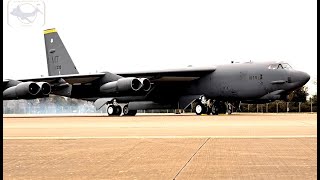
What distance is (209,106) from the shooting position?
1330 inches

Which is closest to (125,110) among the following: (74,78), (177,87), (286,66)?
(177,87)

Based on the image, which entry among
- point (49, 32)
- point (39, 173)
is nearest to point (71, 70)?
point (49, 32)

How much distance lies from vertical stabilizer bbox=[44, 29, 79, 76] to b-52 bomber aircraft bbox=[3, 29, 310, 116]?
488cm

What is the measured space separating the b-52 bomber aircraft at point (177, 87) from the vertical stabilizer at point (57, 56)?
4880mm

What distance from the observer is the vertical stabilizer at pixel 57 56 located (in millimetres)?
40688

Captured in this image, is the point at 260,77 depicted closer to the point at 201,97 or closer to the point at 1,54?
the point at 201,97

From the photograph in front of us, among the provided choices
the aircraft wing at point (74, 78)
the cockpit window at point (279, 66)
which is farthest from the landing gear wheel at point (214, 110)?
the aircraft wing at point (74, 78)

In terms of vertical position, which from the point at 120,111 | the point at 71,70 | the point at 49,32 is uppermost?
the point at 49,32

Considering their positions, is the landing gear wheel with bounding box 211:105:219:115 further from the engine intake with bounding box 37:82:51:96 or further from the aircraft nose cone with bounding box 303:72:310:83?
the engine intake with bounding box 37:82:51:96

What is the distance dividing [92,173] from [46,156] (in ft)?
6.41

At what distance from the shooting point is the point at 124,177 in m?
5.12

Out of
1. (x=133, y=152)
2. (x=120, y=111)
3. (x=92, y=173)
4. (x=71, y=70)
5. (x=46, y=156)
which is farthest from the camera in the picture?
(x=71, y=70)

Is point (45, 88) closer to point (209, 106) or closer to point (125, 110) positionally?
point (125, 110)

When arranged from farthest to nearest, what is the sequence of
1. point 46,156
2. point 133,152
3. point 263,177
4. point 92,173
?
1. point 133,152
2. point 46,156
3. point 92,173
4. point 263,177
